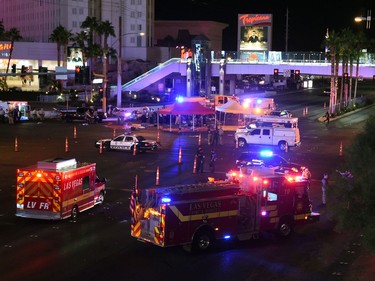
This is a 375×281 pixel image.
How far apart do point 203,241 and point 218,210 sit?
3.21 feet

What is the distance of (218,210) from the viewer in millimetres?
17438

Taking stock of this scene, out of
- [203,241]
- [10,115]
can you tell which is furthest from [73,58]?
[203,241]

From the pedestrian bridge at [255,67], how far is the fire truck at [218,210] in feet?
204

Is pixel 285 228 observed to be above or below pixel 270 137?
below

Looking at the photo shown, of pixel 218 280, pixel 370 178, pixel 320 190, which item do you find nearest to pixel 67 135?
pixel 320 190

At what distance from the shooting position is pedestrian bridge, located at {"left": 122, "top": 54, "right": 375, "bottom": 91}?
81.6m

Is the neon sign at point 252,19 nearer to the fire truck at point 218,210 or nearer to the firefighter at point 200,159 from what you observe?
the firefighter at point 200,159

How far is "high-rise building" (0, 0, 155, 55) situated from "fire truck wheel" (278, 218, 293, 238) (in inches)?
4380

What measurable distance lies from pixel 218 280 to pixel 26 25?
142 metres

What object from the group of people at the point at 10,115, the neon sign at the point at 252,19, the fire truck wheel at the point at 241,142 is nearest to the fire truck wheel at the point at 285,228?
the fire truck wheel at the point at 241,142

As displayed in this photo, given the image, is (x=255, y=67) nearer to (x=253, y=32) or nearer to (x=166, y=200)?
(x=253, y=32)

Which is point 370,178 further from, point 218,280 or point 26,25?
point 26,25

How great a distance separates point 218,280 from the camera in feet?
49.3

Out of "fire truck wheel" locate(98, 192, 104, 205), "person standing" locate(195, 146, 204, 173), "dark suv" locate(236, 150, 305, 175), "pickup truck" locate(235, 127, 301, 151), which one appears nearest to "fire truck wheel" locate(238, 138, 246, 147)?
"pickup truck" locate(235, 127, 301, 151)
